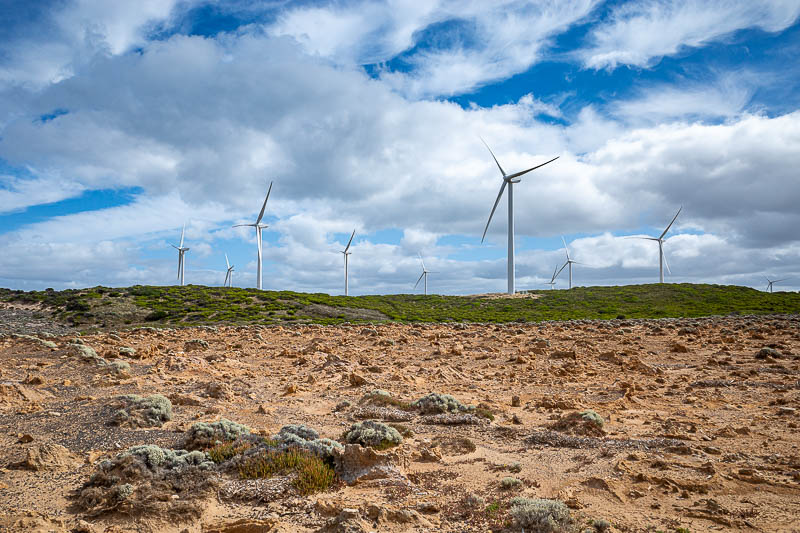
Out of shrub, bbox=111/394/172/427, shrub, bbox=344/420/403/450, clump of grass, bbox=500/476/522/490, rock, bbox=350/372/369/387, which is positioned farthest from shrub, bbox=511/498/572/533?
rock, bbox=350/372/369/387

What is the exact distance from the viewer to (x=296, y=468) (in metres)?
9.10

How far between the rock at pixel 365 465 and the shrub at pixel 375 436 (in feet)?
2.57

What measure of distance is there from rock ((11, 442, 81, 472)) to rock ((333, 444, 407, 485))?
16.3ft

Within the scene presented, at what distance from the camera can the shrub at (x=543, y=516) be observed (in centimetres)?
681

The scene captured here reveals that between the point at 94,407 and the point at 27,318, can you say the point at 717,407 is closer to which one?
the point at 94,407

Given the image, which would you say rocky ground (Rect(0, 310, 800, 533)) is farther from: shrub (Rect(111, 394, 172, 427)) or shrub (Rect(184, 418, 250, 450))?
shrub (Rect(184, 418, 250, 450))

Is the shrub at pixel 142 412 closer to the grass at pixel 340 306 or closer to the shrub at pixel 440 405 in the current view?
the shrub at pixel 440 405

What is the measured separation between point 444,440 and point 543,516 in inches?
177

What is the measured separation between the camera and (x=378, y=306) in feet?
266

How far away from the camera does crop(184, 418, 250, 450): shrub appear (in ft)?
34.1

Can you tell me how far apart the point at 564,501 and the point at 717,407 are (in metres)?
8.48

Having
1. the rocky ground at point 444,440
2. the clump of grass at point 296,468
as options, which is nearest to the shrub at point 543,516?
the rocky ground at point 444,440

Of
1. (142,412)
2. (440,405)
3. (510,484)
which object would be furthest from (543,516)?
(142,412)

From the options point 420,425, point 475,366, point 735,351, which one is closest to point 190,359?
point 475,366
